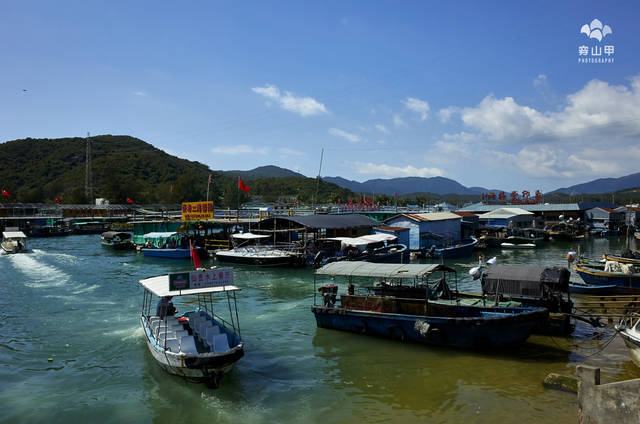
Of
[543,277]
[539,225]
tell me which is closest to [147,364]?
[543,277]

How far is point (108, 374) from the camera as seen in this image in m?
13.8

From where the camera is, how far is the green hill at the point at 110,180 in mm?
108500

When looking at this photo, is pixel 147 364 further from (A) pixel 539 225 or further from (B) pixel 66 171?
(B) pixel 66 171

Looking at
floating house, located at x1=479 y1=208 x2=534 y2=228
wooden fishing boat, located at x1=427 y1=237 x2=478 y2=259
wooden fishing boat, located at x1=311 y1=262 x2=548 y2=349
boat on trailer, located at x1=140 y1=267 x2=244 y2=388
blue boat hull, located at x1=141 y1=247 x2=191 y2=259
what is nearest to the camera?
boat on trailer, located at x1=140 y1=267 x2=244 y2=388

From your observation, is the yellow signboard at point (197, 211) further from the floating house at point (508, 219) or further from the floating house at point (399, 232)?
the floating house at point (508, 219)

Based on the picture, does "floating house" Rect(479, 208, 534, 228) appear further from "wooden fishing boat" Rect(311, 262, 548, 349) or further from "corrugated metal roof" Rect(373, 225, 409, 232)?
"wooden fishing boat" Rect(311, 262, 548, 349)

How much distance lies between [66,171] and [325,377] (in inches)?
5550

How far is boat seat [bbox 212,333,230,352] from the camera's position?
12.4 m

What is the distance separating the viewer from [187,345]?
12.7 m

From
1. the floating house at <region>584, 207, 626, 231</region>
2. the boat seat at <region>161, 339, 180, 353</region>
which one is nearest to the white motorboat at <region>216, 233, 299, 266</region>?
the boat seat at <region>161, 339, 180, 353</region>

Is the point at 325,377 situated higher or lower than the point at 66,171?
lower

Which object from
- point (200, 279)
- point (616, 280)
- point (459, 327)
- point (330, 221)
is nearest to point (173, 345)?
point (200, 279)

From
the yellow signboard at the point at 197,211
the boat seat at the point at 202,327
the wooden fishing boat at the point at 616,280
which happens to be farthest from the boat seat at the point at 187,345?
the yellow signboard at the point at 197,211

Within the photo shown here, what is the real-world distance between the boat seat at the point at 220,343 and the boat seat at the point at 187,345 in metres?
0.74
